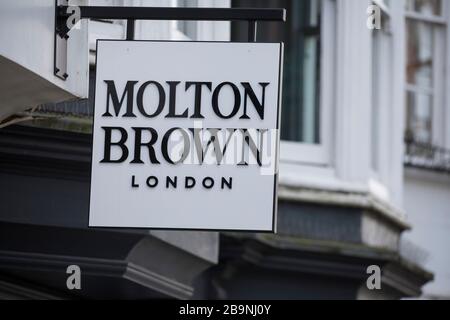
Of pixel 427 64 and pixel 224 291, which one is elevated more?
pixel 427 64

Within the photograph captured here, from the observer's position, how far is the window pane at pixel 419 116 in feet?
55.4

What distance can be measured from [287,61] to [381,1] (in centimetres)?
121

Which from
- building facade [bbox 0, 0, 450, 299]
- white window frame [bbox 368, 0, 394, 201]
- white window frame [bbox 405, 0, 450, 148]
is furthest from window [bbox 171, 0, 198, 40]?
white window frame [bbox 405, 0, 450, 148]

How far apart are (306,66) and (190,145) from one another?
209 inches

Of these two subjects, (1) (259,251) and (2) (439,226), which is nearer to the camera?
(1) (259,251)

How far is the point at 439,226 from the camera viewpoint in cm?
1631

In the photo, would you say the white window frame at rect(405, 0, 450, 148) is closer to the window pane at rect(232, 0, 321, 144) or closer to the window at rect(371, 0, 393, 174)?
the window at rect(371, 0, 393, 174)

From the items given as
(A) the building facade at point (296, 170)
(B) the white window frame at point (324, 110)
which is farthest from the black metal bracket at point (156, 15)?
(B) the white window frame at point (324, 110)

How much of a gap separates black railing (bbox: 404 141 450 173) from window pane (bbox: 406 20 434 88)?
2.75ft

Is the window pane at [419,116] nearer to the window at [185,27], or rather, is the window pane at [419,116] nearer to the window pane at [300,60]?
the window pane at [300,60]
